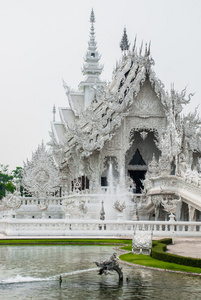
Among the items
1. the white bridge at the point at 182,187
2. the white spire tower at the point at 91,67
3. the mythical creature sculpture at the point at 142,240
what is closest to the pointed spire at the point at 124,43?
Result: the white spire tower at the point at 91,67

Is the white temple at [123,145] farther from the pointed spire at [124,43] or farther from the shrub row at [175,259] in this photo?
the shrub row at [175,259]

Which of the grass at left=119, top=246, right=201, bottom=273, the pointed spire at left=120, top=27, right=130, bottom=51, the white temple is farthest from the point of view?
the pointed spire at left=120, top=27, right=130, bottom=51

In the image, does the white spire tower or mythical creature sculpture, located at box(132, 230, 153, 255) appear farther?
the white spire tower

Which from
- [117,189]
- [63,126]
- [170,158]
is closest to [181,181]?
[170,158]

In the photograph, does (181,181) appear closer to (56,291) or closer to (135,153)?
(135,153)

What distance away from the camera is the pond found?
6.69 metres

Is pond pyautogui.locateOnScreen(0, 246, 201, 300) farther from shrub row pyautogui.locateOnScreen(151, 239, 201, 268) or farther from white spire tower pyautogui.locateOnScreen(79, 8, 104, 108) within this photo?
white spire tower pyautogui.locateOnScreen(79, 8, 104, 108)

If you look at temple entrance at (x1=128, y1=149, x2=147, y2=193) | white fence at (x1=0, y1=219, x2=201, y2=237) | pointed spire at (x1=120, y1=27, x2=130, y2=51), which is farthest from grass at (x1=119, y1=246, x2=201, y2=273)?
pointed spire at (x1=120, y1=27, x2=130, y2=51)

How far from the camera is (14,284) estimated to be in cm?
737

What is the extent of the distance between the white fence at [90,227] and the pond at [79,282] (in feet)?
19.0

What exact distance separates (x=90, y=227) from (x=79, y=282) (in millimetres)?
9002

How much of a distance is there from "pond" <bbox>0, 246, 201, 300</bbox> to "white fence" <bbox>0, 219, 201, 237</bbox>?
5.78m

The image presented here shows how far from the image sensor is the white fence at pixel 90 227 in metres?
16.2

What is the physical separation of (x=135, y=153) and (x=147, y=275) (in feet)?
71.0
